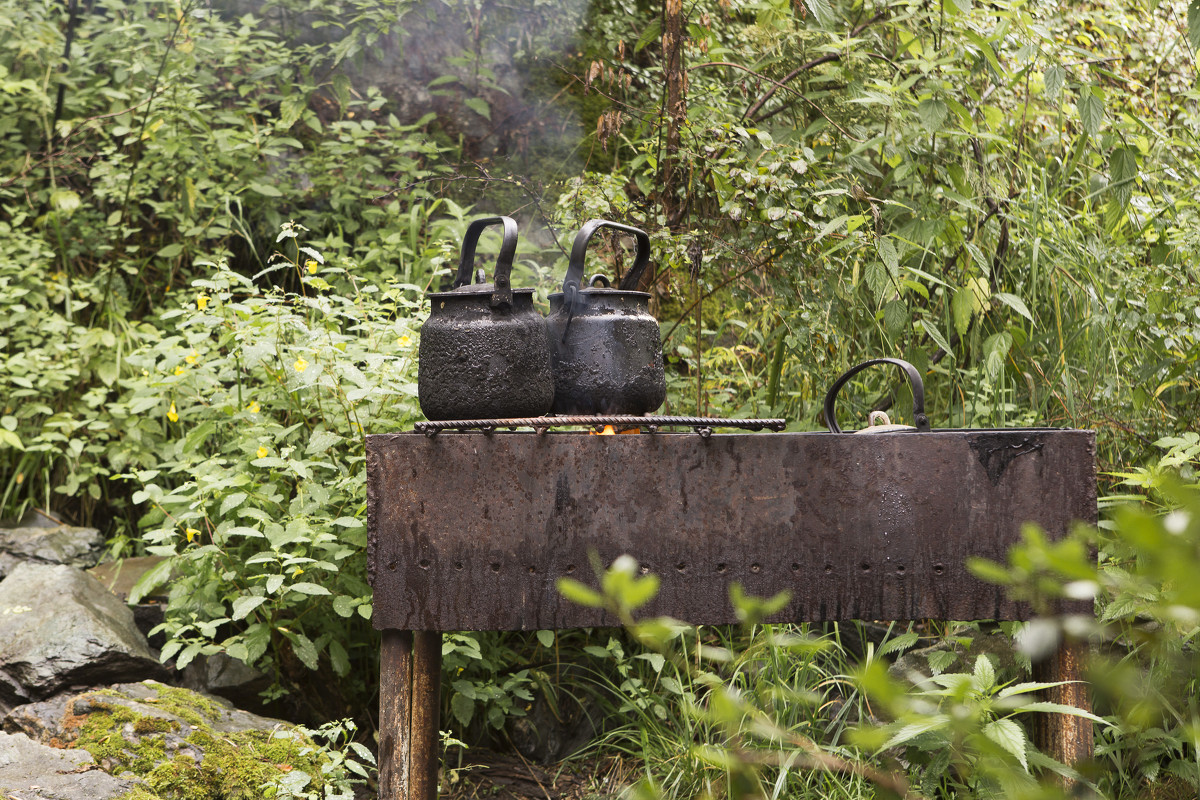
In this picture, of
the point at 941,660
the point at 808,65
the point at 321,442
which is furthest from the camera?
the point at 808,65

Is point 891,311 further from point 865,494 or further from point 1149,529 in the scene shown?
point 1149,529

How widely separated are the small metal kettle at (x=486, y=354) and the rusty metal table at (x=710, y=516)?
11 cm

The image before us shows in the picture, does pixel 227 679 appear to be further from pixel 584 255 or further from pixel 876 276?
pixel 876 276

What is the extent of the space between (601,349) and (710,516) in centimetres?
46

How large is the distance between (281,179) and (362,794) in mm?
3167

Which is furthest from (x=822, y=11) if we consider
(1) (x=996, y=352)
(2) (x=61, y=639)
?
(2) (x=61, y=639)

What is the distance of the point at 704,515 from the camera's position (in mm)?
1968

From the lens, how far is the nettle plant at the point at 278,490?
2.68m

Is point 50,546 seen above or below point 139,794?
above

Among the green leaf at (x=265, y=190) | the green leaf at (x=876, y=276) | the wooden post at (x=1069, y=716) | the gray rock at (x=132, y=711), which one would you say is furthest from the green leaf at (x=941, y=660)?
the green leaf at (x=265, y=190)

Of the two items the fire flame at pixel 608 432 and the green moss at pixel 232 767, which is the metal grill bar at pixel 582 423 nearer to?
the fire flame at pixel 608 432

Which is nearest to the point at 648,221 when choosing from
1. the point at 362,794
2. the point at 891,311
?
the point at 891,311

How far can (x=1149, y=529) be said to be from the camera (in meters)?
0.31

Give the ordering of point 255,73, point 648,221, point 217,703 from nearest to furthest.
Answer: point 217,703, point 648,221, point 255,73
